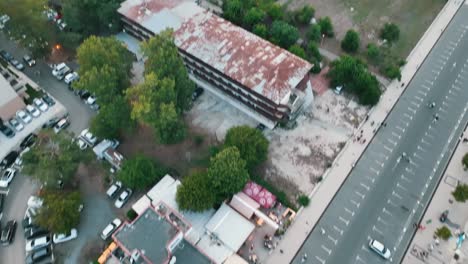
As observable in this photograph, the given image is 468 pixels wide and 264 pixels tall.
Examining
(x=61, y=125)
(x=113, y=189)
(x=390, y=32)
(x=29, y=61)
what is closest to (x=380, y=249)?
(x=113, y=189)

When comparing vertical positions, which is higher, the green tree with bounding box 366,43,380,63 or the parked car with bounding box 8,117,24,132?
the green tree with bounding box 366,43,380,63

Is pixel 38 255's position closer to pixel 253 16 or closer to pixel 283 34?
pixel 283 34

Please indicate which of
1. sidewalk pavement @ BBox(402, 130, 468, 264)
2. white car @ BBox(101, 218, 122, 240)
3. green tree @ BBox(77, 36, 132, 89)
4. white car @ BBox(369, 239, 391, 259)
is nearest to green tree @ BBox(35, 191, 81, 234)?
white car @ BBox(101, 218, 122, 240)

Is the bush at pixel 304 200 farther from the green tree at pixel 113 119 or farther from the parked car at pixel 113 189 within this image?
the green tree at pixel 113 119

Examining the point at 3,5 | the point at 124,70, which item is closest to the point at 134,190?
the point at 124,70

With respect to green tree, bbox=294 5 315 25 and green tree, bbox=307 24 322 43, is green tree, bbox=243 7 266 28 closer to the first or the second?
green tree, bbox=294 5 315 25

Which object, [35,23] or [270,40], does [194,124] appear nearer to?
[270,40]

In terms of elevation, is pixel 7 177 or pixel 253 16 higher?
pixel 253 16
